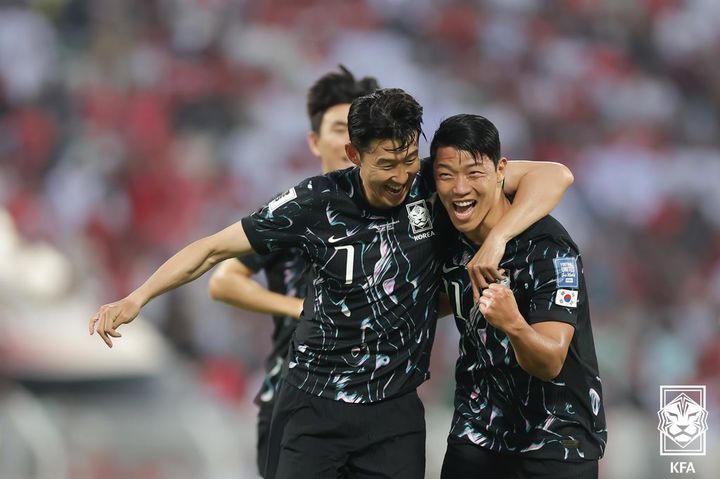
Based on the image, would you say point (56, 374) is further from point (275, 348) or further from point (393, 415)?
point (393, 415)

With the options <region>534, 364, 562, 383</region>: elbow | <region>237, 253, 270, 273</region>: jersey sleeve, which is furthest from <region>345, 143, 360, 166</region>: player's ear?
<region>237, 253, 270, 273</region>: jersey sleeve

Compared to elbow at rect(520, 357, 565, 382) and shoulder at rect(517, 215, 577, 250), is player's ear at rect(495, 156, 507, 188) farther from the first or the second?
elbow at rect(520, 357, 565, 382)

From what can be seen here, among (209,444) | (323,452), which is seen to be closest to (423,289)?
(323,452)

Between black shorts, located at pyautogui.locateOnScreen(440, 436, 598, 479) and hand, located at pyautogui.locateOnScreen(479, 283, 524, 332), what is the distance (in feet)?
2.06

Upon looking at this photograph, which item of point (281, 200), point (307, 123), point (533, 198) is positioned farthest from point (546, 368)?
point (307, 123)

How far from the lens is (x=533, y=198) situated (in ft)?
10.6

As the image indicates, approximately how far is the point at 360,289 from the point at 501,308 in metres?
0.59

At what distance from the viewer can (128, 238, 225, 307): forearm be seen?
321cm

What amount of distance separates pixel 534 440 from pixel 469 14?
5768 millimetres

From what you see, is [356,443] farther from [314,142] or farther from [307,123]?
[307,123]

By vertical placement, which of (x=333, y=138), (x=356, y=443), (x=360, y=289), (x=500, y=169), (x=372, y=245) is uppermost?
(x=333, y=138)

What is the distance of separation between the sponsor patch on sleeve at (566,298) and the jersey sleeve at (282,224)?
0.84m

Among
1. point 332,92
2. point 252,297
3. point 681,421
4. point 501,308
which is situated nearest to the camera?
point 501,308

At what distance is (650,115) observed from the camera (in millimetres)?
8281
